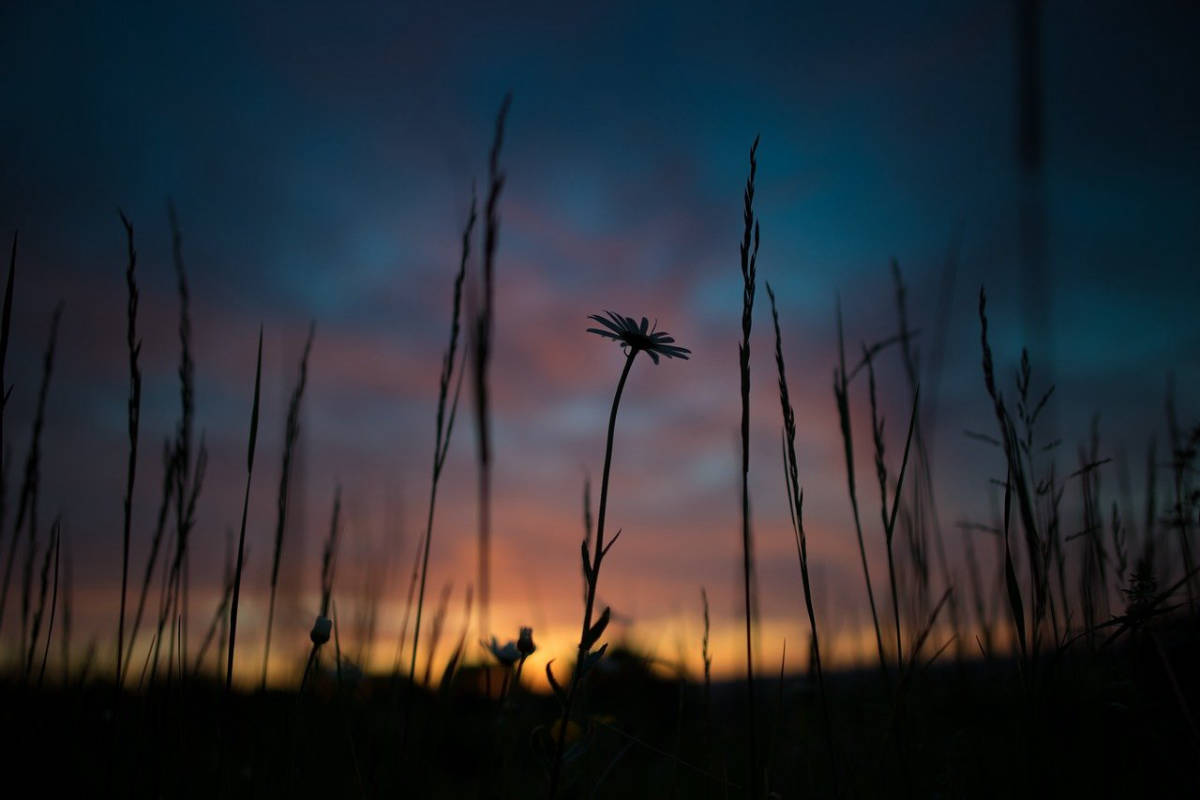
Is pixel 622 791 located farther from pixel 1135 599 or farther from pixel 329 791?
pixel 1135 599

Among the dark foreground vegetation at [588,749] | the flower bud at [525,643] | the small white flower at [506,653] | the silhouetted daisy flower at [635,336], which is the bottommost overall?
the dark foreground vegetation at [588,749]

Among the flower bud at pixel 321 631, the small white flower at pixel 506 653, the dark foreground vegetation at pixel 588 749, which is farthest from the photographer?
the small white flower at pixel 506 653

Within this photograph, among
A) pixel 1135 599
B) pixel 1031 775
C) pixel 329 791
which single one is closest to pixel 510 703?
pixel 329 791

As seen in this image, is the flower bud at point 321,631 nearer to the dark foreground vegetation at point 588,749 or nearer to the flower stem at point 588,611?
the dark foreground vegetation at point 588,749

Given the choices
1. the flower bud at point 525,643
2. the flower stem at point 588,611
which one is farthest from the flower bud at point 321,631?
the flower stem at point 588,611

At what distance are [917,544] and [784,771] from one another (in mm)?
840

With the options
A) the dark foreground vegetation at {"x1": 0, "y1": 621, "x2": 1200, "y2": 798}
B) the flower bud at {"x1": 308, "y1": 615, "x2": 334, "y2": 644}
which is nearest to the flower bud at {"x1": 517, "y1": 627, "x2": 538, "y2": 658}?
the dark foreground vegetation at {"x1": 0, "y1": 621, "x2": 1200, "y2": 798}

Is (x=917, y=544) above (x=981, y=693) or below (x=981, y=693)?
above

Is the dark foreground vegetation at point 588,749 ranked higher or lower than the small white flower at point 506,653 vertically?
lower

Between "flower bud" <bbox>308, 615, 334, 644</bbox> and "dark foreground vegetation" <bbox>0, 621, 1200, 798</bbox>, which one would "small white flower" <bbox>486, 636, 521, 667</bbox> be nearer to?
"dark foreground vegetation" <bbox>0, 621, 1200, 798</bbox>

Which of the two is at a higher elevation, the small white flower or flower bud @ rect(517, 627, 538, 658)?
flower bud @ rect(517, 627, 538, 658)

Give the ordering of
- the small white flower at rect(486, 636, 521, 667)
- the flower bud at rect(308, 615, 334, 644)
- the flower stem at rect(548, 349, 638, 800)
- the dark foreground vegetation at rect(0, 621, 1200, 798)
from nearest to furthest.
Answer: the flower stem at rect(548, 349, 638, 800) < the dark foreground vegetation at rect(0, 621, 1200, 798) < the flower bud at rect(308, 615, 334, 644) < the small white flower at rect(486, 636, 521, 667)

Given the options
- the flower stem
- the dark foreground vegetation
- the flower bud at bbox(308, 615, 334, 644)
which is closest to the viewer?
the flower stem

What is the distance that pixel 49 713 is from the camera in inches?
95.3
